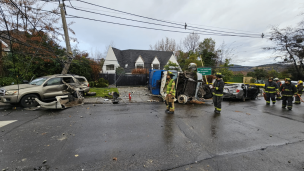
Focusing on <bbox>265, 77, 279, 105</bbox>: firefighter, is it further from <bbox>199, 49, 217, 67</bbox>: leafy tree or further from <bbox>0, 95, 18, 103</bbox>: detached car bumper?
<bbox>199, 49, 217, 67</bbox>: leafy tree

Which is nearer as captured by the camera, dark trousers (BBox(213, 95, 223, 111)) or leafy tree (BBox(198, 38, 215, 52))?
dark trousers (BBox(213, 95, 223, 111))

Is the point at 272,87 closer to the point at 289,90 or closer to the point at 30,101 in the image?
the point at 289,90

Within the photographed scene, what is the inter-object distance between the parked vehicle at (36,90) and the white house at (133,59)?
65.2 ft

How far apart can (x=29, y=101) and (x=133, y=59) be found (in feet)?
78.0

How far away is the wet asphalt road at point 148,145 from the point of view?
2.57 meters

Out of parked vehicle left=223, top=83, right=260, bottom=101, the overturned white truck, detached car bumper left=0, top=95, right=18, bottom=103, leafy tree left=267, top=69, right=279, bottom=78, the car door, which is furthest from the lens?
leafy tree left=267, top=69, right=279, bottom=78

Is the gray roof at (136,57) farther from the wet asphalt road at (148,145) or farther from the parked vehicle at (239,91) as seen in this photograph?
the wet asphalt road at (148,145)

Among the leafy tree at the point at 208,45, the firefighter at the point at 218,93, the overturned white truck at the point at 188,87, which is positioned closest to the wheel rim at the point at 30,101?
the overturned white truck at the point at 188,87

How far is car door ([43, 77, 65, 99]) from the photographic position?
7301 mm

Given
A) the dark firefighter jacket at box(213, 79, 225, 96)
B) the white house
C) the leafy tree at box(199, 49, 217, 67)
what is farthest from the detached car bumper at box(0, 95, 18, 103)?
the leafy tree at box(199, 49, 217, 67)

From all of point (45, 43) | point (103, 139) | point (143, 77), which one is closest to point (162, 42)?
point (143, 77)

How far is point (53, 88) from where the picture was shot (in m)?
7.57

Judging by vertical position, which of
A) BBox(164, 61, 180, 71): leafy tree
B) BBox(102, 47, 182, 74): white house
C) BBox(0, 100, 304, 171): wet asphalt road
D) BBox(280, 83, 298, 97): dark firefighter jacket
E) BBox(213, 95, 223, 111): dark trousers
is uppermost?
BBox(102, 47, 182, 74): white house

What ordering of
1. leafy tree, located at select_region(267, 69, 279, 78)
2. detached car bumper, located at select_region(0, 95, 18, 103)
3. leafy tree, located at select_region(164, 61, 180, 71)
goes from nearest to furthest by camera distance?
detached car bumper, located at select_region(0, 95, 18, 103) < leafy tree, located at select_region(164, 61, 180, 71) < leafy tree, located at select_region(267, 69, 279, 78)
